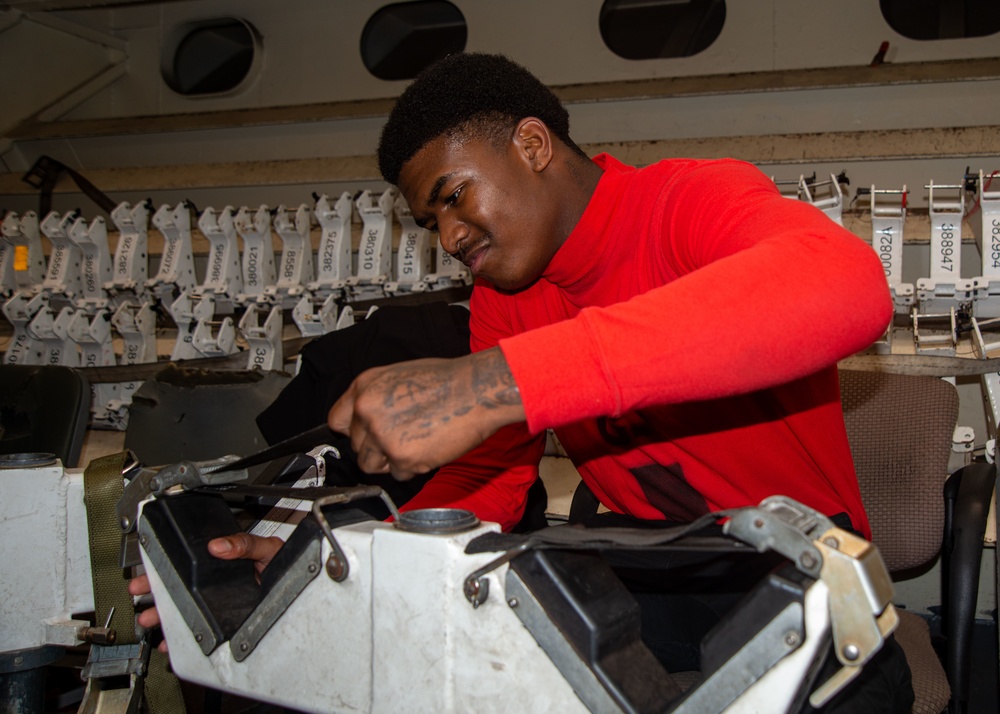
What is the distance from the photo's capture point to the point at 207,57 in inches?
200

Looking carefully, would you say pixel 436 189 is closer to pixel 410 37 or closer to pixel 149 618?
pixel 149 618

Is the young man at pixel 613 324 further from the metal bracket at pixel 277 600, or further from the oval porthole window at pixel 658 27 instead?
the oval porthole window at pixel 658 27

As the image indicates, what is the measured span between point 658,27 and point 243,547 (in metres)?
3.71

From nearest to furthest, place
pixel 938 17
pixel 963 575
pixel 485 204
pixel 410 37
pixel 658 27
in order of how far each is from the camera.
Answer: pixel 485 204
pixel 963 575
pixel 938 17
pixel 658 27
pixel 410 37

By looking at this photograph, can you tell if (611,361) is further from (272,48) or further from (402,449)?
(272,48)

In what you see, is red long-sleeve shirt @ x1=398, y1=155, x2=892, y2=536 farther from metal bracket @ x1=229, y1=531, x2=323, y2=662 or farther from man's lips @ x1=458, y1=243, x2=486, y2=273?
metal bracket @ x1=229, y1=531, x2=323, y2=662

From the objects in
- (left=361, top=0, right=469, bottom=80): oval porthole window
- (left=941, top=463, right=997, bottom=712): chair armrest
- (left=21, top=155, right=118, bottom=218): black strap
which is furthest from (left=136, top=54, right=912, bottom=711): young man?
(left=21, top=155, right=118, bottom=218): black strap

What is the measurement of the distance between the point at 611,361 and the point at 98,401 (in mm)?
3636

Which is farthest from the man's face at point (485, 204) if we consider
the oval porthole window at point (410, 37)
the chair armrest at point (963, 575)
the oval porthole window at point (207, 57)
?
the oval porthole window at point (207, 57)

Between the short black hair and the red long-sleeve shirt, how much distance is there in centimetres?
22

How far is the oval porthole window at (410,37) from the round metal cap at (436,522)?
3.90 metres

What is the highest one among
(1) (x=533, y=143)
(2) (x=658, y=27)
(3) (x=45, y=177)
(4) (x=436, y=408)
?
(2) (x=658, y=27)

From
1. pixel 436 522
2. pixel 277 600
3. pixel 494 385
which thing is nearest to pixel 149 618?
pixel 277 600

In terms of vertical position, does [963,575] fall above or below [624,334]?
below
